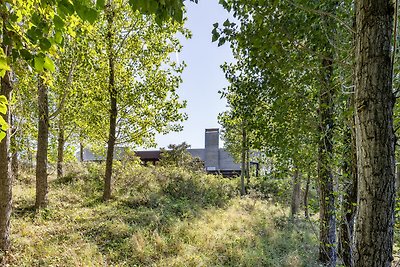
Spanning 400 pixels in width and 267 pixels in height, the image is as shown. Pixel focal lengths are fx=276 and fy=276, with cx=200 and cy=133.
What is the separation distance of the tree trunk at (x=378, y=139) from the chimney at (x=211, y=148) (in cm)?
2102

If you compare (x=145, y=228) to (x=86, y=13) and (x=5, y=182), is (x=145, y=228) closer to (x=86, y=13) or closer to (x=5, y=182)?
(x=5, y=182)

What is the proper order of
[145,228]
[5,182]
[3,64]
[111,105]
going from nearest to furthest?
[3,64], [5,182], [145,228], [111,105]

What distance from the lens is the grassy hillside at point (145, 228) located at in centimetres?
464

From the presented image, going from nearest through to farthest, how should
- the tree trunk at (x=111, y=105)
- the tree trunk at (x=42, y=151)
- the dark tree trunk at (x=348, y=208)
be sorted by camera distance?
the dark tree trunk at (x=348, y=208)
the tree trunk at (x=42, y=151)
the tree trunk at (x=111, y=105)

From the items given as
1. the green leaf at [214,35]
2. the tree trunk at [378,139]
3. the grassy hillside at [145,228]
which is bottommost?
the grassy hillside at [145,228]

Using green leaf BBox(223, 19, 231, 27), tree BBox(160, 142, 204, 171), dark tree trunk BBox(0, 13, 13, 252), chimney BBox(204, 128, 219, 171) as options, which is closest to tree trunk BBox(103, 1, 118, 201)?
dark tree trunk BBox(0, 13, 13, 252)

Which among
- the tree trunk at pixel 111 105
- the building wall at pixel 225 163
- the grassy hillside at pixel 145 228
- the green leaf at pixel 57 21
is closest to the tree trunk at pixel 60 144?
the grassy hillside at pixel 145 228

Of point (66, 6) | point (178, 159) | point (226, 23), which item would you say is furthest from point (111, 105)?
point (178, 159)

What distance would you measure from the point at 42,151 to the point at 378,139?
6343mm

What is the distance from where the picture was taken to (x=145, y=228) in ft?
19.3

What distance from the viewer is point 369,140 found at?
4.38 ft

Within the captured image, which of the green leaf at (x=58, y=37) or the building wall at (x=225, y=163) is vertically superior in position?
the green leaf at (x=58, y=37)

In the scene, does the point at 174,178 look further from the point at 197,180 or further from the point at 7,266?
the point at 7,266

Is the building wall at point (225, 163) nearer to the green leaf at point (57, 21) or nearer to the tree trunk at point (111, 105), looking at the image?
the tree trunk at point (111, 105)
